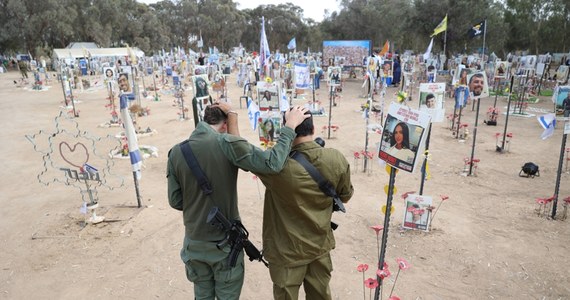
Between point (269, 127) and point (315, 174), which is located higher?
point (315, 174)

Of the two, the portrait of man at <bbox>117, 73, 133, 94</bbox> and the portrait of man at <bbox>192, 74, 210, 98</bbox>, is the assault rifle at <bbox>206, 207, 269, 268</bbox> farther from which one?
the portrait of man at <bbox>117, 73, 133, 94</bbox>

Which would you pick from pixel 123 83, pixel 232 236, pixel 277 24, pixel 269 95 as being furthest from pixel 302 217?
pixel 277 24

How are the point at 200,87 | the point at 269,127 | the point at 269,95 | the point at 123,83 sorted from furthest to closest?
the point at 123,83
the point at 200,87
the point at 269,95
the point at 269,127

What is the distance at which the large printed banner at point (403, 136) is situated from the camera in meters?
2.68

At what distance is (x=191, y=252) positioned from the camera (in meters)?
2.75

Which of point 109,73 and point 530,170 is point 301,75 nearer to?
point 530,170

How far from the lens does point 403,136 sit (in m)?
2.79

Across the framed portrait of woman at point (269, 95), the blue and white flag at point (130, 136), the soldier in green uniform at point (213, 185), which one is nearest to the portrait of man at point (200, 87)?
the framed portrait of woman at point (269, 95)

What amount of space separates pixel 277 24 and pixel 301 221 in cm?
5722

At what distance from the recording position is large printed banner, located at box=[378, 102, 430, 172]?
2.68m

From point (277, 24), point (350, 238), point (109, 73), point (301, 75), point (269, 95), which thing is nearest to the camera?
point (350, 238)

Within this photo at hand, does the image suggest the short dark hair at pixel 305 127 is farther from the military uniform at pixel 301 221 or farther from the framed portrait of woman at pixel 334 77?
the framed portrait of woman at pixel 334 77

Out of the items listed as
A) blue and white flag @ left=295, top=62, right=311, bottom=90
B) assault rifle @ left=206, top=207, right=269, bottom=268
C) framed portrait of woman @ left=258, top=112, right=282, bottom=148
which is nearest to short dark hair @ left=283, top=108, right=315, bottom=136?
assault rifle @ left=206, top=207, right=269, bottom=268

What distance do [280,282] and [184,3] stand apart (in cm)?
5726
